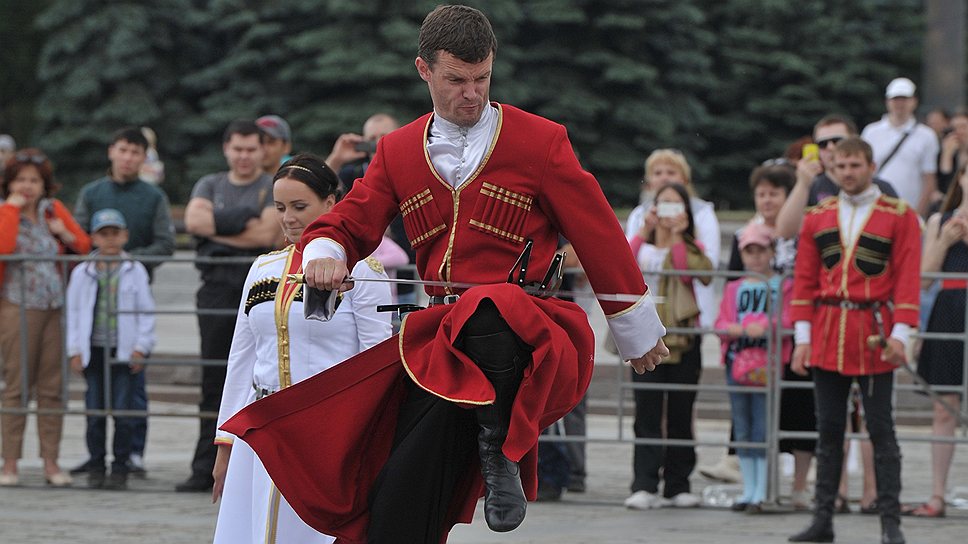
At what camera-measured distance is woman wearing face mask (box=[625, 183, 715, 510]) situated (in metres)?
9.68

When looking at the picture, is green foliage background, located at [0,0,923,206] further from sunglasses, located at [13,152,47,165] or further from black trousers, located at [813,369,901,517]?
black trousers, located at [813,369,901,517]

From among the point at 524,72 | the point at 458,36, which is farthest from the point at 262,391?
the point at 524,72

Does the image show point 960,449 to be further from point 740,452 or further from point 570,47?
point 570,47

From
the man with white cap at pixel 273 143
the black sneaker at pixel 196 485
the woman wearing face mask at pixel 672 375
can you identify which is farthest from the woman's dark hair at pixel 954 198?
the black sneaker at pixel 196 485

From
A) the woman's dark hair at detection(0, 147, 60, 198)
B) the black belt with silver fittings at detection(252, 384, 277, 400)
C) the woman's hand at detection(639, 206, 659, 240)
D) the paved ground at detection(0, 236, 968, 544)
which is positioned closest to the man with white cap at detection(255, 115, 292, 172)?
the woman's dark hair at detection(0, 147, 60, 198)

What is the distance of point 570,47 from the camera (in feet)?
103

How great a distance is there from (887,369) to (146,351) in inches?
182

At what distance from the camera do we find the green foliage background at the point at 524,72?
30656 mm

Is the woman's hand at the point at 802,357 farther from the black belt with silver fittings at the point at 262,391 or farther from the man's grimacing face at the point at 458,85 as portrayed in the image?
the man's grimacing face at the point at 458,85

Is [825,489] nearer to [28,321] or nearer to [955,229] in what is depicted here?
[955,229]

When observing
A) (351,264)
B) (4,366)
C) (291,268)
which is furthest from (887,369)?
(4,366)

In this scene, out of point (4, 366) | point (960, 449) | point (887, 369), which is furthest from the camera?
point (960, 449)

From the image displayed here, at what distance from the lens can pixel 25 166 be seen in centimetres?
1044

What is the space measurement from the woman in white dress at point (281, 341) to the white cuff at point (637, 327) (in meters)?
1.20
